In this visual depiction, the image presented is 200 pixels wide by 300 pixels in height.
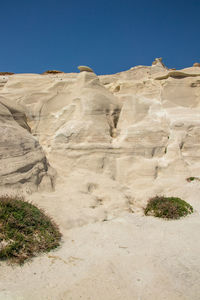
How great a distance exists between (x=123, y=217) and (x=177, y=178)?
13.2 feet

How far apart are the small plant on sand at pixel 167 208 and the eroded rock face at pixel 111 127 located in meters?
0.91

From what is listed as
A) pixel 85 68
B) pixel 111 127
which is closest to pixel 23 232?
pixel 111 127

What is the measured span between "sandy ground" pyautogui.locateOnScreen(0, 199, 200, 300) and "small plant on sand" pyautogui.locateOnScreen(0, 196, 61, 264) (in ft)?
0.56

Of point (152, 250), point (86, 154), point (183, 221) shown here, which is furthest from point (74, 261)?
point (86, 154)

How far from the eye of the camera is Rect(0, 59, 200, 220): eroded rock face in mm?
9312

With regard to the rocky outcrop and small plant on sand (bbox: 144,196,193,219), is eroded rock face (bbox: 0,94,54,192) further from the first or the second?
the rocky outcrop

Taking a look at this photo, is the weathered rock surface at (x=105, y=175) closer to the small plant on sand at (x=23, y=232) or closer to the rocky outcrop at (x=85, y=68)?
the small plant on sand at (x=23, y=232)

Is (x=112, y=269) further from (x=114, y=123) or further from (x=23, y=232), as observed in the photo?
(x=114, y=123)

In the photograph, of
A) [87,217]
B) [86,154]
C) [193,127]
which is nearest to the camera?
[87,217]

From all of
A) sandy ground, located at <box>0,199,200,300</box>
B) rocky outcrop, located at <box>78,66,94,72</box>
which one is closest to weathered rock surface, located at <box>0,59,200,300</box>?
sandy ground, located at <box>0,199,200,300</box>

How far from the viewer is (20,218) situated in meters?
4.39

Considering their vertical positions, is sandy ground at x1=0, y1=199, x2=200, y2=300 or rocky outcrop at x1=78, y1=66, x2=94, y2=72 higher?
rocky outcrop at x1=78, y1=66, x2=94, y2=72

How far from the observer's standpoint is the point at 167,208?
6.93 metres

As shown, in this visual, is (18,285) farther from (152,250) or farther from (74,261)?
(152,250)
